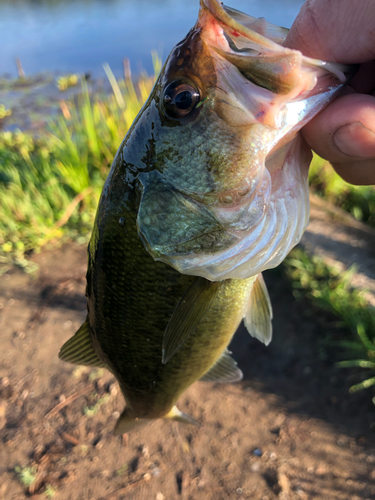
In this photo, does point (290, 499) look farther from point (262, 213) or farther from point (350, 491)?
point (262, 213)

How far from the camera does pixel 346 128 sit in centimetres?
106

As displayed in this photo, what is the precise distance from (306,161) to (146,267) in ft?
2.19

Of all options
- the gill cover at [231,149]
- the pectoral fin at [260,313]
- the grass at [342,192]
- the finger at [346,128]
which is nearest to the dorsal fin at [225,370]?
the pectoral fin at [260,313]

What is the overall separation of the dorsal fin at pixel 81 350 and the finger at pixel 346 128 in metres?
1.21

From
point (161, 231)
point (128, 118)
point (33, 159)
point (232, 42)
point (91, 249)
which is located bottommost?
point (33, 159)

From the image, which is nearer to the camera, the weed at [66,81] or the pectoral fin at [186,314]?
the pectoral fin at [186,314]

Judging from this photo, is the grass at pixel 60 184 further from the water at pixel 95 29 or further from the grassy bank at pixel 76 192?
the water at pixel 95 29

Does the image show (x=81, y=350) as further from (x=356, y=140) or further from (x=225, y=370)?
(x=356, y=140)

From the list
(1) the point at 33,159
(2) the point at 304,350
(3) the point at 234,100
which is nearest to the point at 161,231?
(3) the point at 234,100

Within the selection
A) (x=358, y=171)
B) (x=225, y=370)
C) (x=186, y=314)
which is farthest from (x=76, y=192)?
(x=358, y=171)

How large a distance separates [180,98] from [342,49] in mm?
498

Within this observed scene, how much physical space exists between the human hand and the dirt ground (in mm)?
2130

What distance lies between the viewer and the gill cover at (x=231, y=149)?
0.91 m

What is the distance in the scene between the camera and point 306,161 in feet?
4.10
